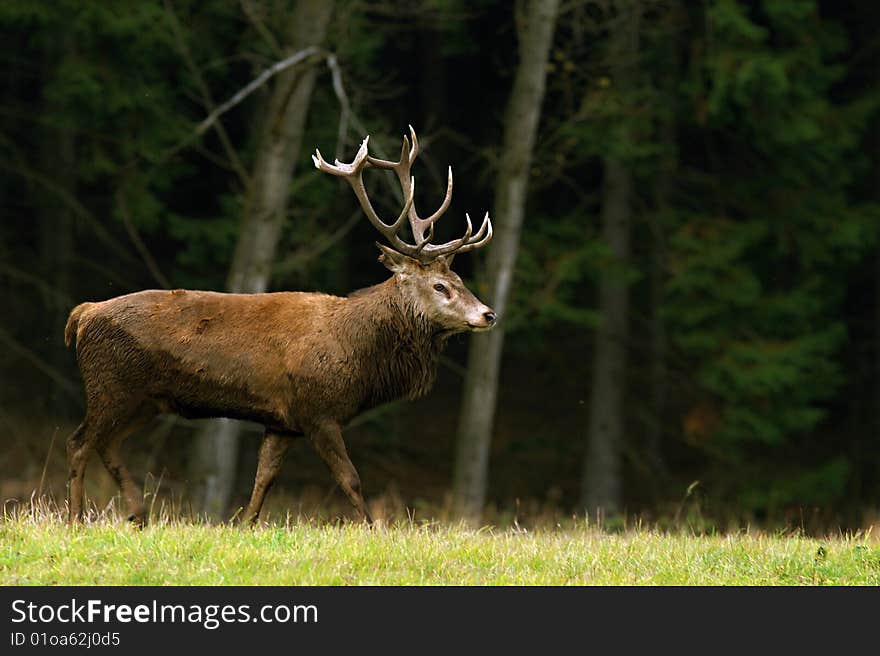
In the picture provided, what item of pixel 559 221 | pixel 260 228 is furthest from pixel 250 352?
pixel 559 221

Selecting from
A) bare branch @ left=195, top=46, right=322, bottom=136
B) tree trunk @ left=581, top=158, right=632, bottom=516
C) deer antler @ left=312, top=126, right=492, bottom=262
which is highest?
bare branch @ left=195, top=46, right=322, bottom=136

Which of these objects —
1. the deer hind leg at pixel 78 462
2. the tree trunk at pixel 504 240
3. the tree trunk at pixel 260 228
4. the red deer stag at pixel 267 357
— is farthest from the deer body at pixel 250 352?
the tree trunk at pixel 504 240

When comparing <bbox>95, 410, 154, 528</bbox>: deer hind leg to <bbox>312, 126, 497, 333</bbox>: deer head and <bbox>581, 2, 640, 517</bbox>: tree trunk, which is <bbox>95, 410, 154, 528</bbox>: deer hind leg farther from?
<bbox>581, 2, 640, 517</bbox>: tree trunk

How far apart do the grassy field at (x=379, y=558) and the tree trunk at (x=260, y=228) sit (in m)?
5.86

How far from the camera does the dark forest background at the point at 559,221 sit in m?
17.7

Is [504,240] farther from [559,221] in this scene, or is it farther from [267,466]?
[267,466]

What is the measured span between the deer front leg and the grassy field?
0.34 meters

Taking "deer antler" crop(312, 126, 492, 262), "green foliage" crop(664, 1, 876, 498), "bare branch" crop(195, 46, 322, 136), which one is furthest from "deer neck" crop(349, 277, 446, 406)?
"green foliage" crop(664, 1, 876, 498)

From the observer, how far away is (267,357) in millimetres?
9188

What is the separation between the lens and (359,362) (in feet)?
30.7

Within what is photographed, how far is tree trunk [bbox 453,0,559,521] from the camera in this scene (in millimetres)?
16141

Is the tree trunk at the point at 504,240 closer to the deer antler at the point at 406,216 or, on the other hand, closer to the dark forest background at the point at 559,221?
the dark forest background at the point at 559,221

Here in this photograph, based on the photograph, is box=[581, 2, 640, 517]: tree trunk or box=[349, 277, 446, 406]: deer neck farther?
box=[581, 2, 640, 517]: tree trunk

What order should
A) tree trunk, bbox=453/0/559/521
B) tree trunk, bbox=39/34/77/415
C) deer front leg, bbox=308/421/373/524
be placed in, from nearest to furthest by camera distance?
deer front leg, bbox=308/421/373/524
tree trunk, bbox=453/0/559/521
tree trunk, bbox=39/34/77/415
